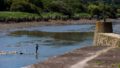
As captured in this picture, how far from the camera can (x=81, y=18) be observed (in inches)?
6196

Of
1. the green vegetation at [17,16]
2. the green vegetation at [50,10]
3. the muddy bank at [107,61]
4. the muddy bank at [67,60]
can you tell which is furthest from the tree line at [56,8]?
the muddy bank at [107,61]

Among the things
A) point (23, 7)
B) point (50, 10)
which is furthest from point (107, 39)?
point (50, 10)

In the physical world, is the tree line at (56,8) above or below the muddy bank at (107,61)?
below

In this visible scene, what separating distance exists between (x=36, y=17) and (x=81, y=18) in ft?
96.1

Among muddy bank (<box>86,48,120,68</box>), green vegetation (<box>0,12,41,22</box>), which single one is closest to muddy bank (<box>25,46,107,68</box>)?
muddy bank (<box>86,48,120,68</box>)

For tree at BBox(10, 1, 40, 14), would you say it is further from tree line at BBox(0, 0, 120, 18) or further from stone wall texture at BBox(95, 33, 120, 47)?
stone wall texture at BBox(95, 33, 120, 47)

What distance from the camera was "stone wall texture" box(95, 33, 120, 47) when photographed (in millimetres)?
31705

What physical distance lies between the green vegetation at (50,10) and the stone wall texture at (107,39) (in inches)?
2736

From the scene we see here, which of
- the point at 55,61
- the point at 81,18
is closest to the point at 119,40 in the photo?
the point at 55,61

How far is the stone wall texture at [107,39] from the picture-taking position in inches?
1248

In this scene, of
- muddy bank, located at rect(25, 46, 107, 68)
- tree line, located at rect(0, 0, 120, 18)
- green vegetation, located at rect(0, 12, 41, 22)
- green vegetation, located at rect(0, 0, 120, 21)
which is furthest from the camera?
tree line, located at rect(0, 0, 120, 18)

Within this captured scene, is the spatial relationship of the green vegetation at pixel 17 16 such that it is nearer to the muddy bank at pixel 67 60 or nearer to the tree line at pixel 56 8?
the tree line at pixel 56 8

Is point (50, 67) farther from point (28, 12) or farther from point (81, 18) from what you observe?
point (81, 18)

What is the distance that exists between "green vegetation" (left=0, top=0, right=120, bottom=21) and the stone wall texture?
69.5m
